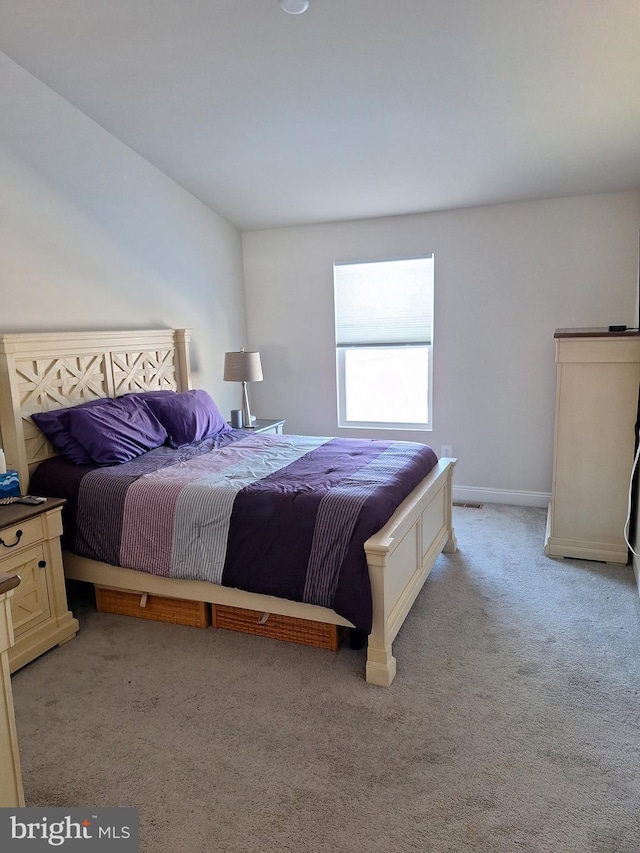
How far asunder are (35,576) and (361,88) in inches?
113

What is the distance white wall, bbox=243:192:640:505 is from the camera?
13.2 feet

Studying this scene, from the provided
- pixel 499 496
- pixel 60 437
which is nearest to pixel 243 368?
pixel 60 437

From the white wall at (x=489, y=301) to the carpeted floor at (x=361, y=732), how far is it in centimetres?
166

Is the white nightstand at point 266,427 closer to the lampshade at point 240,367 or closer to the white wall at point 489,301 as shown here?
the lampshade at point 240,367

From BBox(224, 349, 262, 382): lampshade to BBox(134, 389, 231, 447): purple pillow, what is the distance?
57cm

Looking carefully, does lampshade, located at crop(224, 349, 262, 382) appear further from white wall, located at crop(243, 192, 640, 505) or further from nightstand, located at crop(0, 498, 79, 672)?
nightstand, located at crop(0, 498, 79, 672)

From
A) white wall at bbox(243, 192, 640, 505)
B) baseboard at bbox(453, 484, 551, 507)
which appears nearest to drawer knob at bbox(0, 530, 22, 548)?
white wall at bbox(243, 192, 640, 505)

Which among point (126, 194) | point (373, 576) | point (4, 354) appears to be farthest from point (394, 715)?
point (126, 194)

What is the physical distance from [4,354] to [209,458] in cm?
115

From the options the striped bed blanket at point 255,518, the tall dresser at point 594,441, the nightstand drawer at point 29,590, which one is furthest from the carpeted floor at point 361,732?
the tall dresser at point 594,441

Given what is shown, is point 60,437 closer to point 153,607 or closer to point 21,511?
point 21,511

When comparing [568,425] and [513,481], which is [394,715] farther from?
[513,481]

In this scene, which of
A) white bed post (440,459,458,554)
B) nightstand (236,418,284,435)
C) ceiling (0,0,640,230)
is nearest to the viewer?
ceiling (0,0,640,230)

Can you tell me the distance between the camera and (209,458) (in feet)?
10.7
